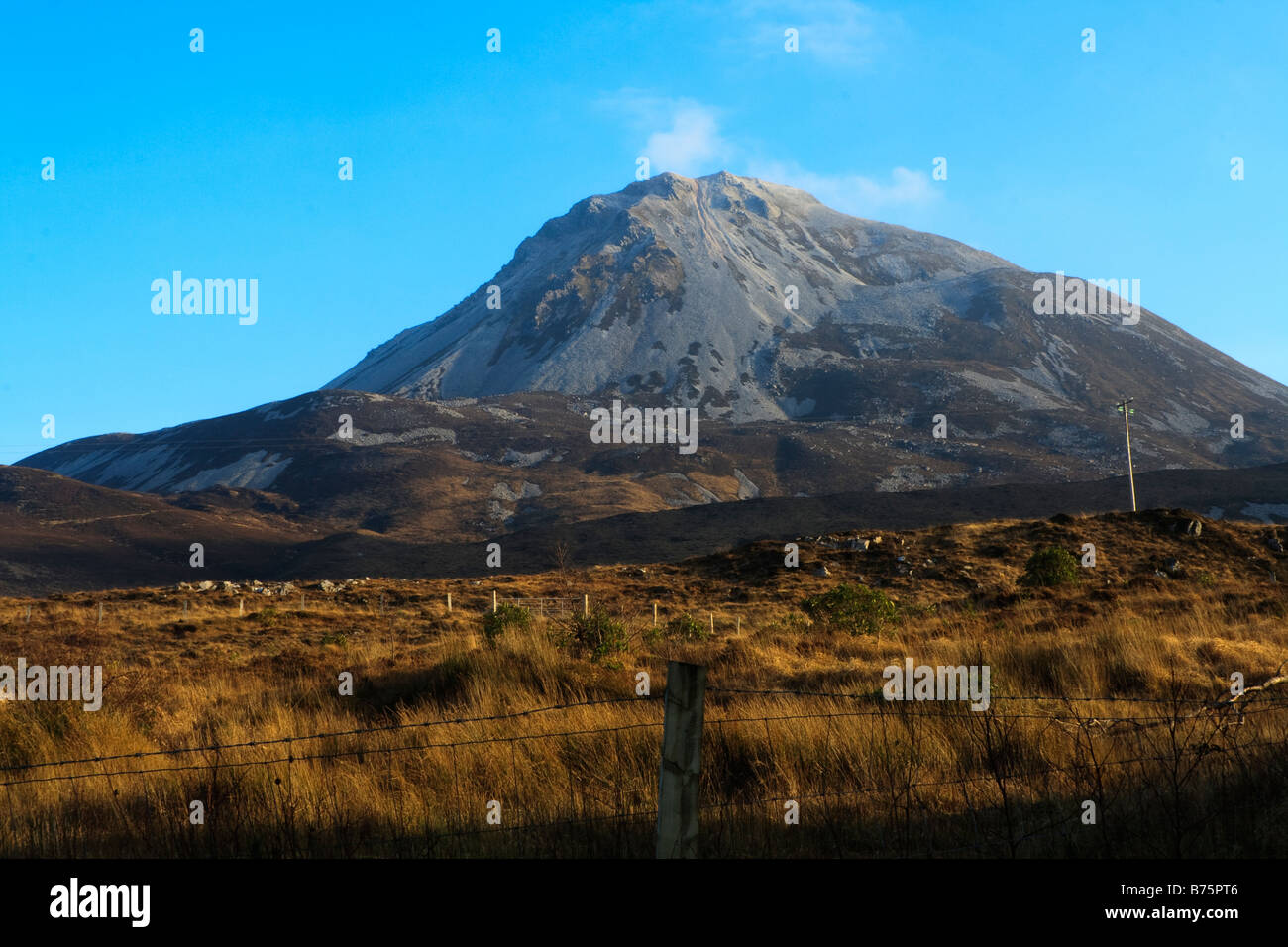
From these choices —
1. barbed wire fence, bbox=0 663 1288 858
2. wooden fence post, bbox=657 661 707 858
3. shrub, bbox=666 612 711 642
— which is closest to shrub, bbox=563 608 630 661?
shrub, bbox=666 612 711 642

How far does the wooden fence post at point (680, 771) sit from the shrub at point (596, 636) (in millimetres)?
9364

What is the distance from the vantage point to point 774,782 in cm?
741

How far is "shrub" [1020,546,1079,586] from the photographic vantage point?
90.8 ft

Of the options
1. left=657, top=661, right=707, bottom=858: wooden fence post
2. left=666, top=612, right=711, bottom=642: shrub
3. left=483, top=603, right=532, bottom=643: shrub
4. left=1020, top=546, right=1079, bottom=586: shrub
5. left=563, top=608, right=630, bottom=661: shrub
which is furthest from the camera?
left=1020, top=546, right=1079, bottom=586: shrub

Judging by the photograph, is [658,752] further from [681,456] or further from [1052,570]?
[681,456]

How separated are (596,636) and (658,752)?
Answer: 23.2ft

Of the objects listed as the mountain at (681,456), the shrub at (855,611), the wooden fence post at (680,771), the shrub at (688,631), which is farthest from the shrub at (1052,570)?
the mountain at (681,456)

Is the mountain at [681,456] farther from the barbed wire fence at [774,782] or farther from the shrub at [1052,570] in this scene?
the barbed wire fence at [774,782]

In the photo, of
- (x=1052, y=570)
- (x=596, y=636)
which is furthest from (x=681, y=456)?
(x=596, y=636)

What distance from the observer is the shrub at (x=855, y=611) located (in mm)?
19508

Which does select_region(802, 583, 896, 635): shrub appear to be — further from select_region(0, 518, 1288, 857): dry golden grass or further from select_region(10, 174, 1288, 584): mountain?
select_region(10, 174, 1288, 584): mountain

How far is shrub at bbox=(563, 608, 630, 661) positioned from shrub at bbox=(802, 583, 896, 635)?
5935 millimetres
